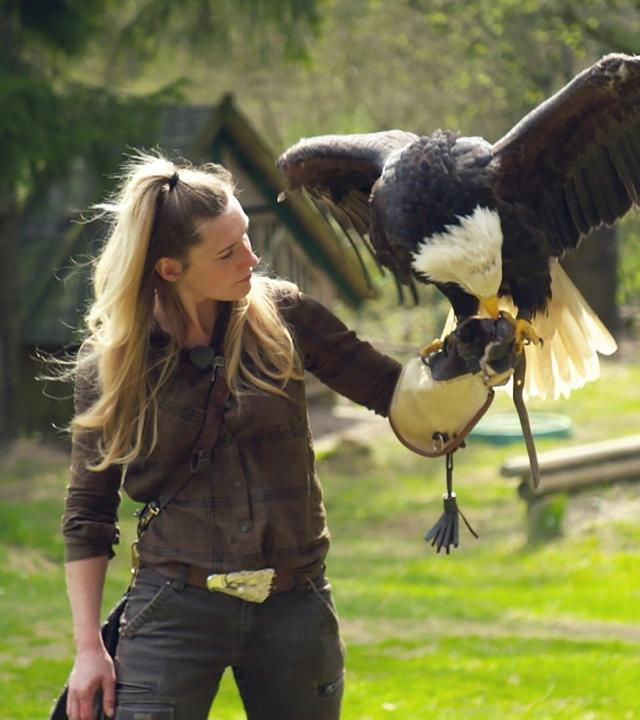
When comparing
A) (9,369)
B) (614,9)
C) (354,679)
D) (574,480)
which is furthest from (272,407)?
(9,369)

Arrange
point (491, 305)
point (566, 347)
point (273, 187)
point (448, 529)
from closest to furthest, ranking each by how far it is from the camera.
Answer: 1. point (448, 529)
2. point (491, 305)
3. point (566, 347)
4. point (273, 187)

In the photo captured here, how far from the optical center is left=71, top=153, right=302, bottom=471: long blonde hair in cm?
272

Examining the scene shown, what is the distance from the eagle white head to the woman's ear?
1.08 m

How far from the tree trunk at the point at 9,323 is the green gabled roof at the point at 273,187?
1.90 metres

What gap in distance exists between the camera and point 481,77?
13.7 m

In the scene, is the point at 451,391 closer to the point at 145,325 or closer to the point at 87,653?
the point at 145,325

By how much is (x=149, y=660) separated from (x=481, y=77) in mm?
11640

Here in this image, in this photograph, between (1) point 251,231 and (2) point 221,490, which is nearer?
(2) point 221,490

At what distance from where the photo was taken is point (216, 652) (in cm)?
270

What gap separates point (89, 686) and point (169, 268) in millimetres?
831

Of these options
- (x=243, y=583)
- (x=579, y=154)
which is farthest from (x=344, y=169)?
(x=243, y=583)

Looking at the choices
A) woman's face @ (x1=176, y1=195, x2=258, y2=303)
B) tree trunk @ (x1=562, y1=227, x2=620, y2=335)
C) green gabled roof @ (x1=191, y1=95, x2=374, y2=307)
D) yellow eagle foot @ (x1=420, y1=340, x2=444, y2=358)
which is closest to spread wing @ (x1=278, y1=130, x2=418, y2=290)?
yellow eagle foot @ (x1=420, y1=340, x2=444, y2=358)

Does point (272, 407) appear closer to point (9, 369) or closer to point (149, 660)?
point (149, 660)

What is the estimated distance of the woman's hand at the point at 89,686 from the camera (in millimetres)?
2695
